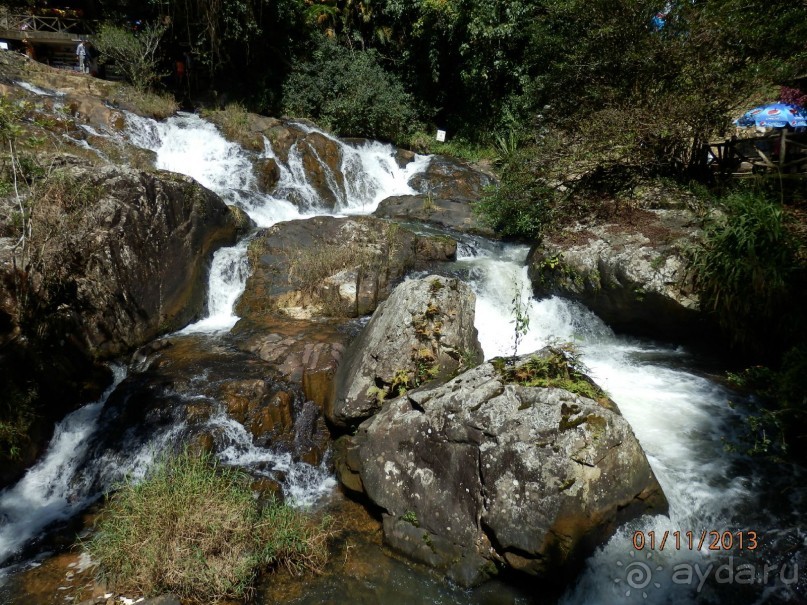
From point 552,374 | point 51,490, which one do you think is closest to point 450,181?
point 552,374

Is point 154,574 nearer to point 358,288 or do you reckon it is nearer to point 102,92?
point 358,288

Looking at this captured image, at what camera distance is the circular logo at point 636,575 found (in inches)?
156

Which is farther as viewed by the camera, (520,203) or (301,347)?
(520,203)

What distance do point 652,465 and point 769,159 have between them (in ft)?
22.0

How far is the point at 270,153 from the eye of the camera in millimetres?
13148

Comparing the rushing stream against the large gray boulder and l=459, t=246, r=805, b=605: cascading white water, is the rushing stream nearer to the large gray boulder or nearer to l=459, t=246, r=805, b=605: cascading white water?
l=459, t=246, r=805, b=605: cascading white water

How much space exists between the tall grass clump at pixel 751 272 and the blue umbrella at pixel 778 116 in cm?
312

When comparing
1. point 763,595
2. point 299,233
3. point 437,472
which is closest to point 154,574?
point 437,472

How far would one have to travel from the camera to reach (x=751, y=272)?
6.28 meters

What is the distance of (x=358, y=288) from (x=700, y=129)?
6996mm

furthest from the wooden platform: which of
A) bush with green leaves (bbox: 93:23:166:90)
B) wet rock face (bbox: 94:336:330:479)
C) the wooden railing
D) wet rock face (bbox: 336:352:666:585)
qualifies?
wet rock face (bbox: 336:352:666:585)

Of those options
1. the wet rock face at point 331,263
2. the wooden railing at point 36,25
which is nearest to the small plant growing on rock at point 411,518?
the wet rock face at point 331,263

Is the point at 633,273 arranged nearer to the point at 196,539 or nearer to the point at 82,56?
the point at 196,539
